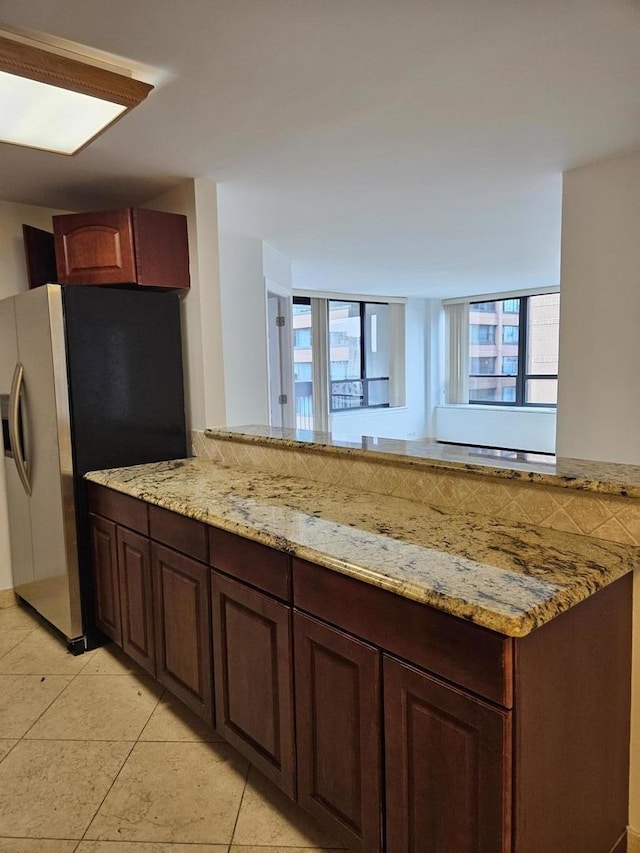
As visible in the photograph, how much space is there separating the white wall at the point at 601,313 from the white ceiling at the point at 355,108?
0.17 meters

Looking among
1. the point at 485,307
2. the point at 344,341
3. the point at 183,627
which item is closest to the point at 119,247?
the point at 183,627

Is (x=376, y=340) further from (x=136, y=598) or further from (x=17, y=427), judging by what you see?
(x=136, y=598)

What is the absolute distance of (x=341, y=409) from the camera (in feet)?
25.7

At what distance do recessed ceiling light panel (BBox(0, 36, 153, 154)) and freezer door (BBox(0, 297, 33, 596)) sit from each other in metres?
0.98

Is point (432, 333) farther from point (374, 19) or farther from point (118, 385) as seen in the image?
point (374, 19)

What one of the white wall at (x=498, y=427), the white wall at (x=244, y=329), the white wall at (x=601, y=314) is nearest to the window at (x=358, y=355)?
the white wall at (x=498, y=427)

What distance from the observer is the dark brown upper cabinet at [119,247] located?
9.00ft

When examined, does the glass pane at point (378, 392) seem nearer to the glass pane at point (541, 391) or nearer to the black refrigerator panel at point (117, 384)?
the glass pane at point (541, 391)

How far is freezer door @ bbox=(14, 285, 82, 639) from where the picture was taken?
257cm

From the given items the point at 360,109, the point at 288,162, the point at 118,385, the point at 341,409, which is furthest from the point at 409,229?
the point at 341,409

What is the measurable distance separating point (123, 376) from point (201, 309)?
1.71 ft

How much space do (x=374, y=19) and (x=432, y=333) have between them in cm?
718

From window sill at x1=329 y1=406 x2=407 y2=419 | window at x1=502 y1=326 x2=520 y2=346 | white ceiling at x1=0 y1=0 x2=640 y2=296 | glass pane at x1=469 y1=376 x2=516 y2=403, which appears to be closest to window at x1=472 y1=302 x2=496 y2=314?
window at x1=502 y1=326 x2=520 y2=346

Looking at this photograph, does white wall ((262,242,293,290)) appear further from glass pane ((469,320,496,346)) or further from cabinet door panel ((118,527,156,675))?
glass pane ((469,320,496,346))
